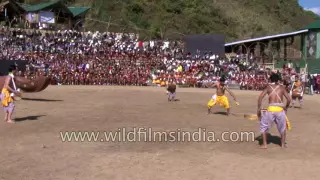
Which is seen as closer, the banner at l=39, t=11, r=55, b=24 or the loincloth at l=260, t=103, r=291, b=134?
the loincloth at l=260, t=103, r=291, b=134

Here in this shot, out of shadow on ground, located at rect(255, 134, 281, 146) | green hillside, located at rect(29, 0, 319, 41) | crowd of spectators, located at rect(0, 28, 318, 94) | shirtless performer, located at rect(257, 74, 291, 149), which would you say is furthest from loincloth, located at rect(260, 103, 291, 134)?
green hillside, located at rect(29, 0, 319, 41)

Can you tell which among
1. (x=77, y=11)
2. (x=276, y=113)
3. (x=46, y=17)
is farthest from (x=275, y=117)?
(x=77, y=11)

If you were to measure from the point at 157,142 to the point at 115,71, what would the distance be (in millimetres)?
22733

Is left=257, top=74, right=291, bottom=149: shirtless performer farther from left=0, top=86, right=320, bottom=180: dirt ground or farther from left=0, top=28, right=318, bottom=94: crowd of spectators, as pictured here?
left=0, top=28, right=318, bottom=94: crowd of spectators

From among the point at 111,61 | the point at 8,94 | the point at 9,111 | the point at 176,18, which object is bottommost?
the point at 9,111

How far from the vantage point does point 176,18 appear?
182ft

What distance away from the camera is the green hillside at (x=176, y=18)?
2028 inches

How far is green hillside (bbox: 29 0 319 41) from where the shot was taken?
51500 mm

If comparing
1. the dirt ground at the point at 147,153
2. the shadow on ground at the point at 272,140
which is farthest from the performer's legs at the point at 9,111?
the shadow on ground at the point at 272,140

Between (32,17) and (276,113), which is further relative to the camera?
(32,17)

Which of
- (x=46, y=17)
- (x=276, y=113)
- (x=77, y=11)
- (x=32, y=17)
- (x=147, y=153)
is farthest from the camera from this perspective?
(x=77, y=11)

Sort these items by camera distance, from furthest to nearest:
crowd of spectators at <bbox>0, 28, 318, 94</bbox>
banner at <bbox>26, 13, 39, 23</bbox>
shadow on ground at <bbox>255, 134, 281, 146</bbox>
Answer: banner at <bbox>26, 13, 39, 23</bbox> < crowd of spectators at <bbox>0, 28, 318, 94</bbox> < shadow on ground at <bbox>255, 134, 281, 146</bbox>

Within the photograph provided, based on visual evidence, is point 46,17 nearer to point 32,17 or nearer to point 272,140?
point 32,17

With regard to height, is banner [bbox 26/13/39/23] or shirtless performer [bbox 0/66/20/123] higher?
banner [bbox 26/13/39/23]
